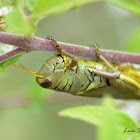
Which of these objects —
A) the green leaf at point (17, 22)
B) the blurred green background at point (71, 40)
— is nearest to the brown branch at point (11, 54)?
the green leaf at point (17, 22)

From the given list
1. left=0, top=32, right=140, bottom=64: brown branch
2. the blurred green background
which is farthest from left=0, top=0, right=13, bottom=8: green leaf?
the blurred green background

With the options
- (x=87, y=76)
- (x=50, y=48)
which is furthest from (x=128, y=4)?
(x=87, y=76)

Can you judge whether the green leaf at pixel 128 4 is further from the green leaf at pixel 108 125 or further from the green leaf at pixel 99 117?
the green leaf at pixel 108 125

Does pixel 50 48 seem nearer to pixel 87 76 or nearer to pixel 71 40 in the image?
pixel 87 76

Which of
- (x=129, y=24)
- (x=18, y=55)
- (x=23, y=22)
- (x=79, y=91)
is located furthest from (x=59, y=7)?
(x=129, y=24)

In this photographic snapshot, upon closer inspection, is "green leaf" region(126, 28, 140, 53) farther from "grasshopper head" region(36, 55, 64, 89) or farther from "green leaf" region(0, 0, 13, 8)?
"green leaf" region(0, 0, 13, 8)
